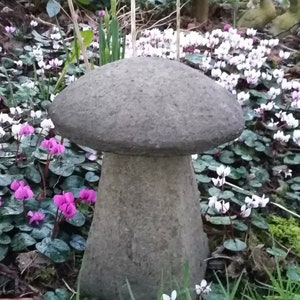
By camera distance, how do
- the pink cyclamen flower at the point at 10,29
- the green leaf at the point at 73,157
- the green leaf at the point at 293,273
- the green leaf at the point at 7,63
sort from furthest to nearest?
the pink cyclamen flower at the point at 10,29, the green leaf at the point at 7,63, the green leaf at the point at 73,157, the green leaf at the point at 293,273

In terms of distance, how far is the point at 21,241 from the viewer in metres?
2.31

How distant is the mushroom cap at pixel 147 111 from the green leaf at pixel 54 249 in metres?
0.51

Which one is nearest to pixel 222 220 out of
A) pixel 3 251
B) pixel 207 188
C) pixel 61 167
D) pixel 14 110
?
pixel 207 188

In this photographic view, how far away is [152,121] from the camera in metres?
1.84

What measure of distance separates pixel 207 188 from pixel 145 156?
34.9 inches

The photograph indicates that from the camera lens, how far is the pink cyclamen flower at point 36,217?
7.73 feet

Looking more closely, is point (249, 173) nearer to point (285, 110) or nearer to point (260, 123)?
point (260, 123)

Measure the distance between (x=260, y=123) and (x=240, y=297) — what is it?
1169 mm

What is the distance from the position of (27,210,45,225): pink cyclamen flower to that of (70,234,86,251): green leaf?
0.13 m

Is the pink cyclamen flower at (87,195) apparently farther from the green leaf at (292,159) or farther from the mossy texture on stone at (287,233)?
the green leaf at (292,159)

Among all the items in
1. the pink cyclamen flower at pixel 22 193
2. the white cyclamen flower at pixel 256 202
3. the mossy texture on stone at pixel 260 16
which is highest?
the pink cyclamen flower at pixel 22 193

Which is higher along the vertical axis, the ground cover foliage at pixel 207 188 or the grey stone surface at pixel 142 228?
the grey stone surface at pixel 142 228

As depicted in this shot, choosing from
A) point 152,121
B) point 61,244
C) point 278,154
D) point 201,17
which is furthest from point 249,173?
point 201,17

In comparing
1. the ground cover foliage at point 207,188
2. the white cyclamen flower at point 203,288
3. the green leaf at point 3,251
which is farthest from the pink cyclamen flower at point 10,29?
the white cyclamen flower at point 203,288
